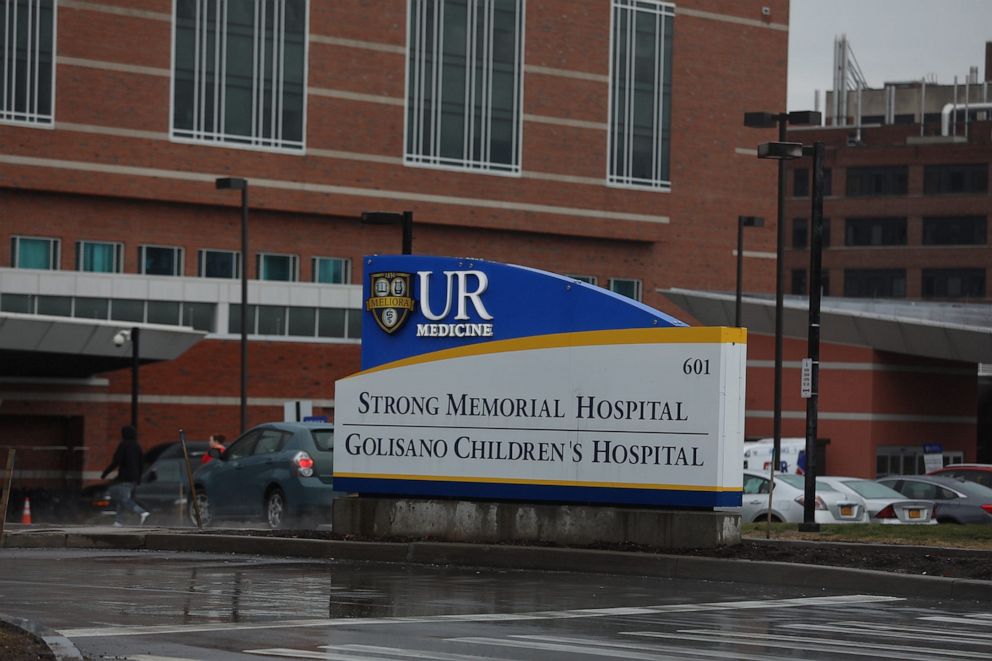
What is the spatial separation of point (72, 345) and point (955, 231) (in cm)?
6692

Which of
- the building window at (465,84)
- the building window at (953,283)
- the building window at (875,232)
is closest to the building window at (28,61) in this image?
the building window at (465,84)

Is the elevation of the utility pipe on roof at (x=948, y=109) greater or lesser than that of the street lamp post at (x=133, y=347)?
greater

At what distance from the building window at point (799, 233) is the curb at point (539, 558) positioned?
8260cm

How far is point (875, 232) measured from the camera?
100062 mm

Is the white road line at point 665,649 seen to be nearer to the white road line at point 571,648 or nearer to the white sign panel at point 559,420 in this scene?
the white road line at point 571,648

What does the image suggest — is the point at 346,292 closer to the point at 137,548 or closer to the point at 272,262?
the point at 272,262

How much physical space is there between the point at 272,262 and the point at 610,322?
1542 inches

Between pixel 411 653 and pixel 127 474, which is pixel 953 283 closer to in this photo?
pixel 127 474

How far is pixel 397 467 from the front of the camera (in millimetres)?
19828

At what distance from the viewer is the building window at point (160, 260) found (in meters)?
54.0

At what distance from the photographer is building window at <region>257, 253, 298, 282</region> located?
185 feet

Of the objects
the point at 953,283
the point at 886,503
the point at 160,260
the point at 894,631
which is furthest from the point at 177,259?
the point at 953,283

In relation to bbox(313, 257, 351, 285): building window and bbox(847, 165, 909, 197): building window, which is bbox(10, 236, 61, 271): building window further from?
bbox(847, 165, 909, 197): building window

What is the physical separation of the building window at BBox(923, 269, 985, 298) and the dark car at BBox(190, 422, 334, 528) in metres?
78.4
